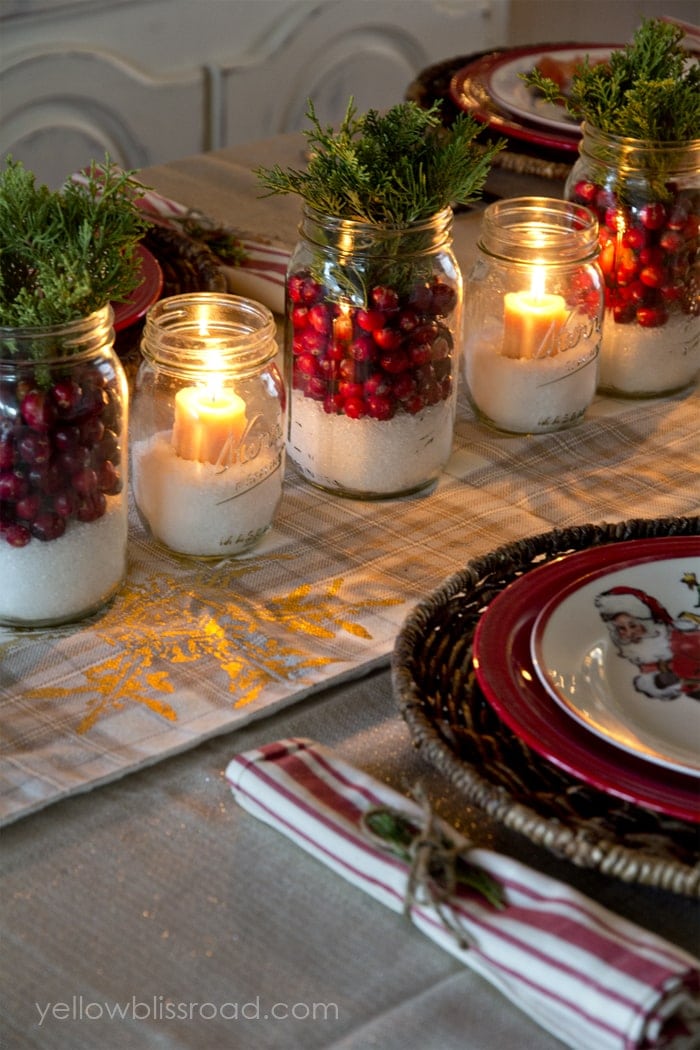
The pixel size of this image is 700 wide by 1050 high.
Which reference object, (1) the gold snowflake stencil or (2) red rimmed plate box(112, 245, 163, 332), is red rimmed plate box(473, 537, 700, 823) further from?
(2) red rimmed plate box(112, 245, 163, 332)

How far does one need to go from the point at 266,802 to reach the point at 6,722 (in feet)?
0.53

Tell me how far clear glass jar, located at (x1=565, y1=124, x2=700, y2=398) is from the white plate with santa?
324 millimetres

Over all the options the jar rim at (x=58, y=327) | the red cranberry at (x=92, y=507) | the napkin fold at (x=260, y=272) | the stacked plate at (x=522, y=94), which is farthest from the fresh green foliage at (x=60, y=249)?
the stacked plate at (x=522, y=94)

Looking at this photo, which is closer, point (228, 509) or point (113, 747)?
point (113, 747)

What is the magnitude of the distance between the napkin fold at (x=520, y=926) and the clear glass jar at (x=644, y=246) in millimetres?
540

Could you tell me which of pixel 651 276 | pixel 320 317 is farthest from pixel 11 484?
pixel 651 276

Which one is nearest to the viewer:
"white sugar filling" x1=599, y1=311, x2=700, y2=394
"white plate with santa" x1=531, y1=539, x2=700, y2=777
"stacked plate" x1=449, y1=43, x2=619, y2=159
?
"white plate with santa" x1=531, y1=539, x2=700, y2=777

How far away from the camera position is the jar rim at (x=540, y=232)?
943 mm

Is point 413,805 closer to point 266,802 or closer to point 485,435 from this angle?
point 266,802

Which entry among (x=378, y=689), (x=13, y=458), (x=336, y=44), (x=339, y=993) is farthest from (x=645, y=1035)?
(x=336, y=44)

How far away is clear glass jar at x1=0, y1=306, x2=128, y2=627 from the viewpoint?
0.67m

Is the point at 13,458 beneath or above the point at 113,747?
above

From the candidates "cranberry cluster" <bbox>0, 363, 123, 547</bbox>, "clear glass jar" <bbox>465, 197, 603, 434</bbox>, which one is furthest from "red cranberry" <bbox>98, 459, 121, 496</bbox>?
"clear glass jar" <bbox>465, 197, 603, 434</bbox>

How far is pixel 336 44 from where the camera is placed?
2910 mm
